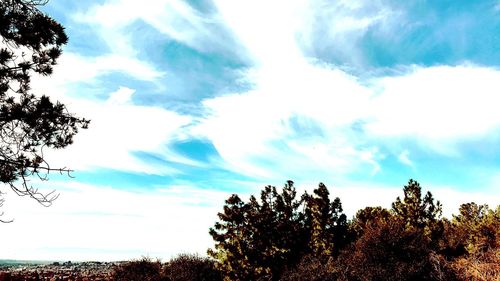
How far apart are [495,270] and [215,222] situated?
57.6ft

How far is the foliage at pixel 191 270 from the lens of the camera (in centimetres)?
2988

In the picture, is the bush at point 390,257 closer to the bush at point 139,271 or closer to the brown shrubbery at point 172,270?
the brown shrubbery at point 172,270

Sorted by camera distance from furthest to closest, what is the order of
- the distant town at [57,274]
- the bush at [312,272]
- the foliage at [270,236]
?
1. the distant town at [57,274]
2. the foliage at [270,236]
3. the bush at [312,272]

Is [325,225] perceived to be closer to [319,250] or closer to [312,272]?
[319,250]

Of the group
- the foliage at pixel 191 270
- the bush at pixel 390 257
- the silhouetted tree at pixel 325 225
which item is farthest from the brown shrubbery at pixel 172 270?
the bush at pixel 390 257

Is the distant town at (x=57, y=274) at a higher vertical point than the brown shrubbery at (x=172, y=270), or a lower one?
lower

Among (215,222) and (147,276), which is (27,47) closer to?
(215,222)

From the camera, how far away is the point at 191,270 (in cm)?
3027

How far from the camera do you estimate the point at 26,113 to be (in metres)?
8.83

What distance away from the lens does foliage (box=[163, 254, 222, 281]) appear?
29875 millimetres

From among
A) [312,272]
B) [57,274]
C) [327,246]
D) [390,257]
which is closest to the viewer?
[390,257]

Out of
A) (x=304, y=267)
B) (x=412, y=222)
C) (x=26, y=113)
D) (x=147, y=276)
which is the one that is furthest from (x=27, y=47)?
(x=412, y=222)

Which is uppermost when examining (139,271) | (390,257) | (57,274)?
(390,257)

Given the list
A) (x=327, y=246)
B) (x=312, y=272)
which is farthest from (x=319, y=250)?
(x=312, y=272)
